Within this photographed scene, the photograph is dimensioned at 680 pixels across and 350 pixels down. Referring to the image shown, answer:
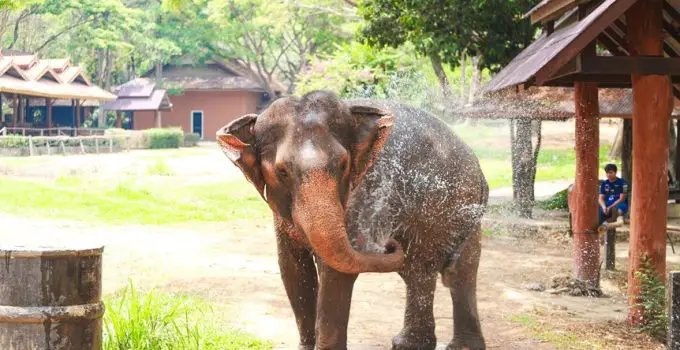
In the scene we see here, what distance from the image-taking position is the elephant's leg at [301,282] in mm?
6703

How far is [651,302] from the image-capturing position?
28.0 feet

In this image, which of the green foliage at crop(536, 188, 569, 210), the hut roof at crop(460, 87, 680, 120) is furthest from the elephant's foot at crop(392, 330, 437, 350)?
the green foliage at crop(536, 188, 569, 210)

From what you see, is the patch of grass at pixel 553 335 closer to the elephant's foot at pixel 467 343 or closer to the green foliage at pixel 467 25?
the elephant's foot at pixel 467 343

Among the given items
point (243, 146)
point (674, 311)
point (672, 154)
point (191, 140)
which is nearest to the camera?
point (674, 311)

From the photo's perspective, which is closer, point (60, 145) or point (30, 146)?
point (30, 146)

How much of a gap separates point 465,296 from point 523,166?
11.7 metres

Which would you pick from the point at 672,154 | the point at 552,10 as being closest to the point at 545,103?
the point at 552,10

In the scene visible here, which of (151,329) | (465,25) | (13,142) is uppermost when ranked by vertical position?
(465,25)

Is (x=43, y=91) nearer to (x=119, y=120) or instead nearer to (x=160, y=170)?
(x=119, y=120)

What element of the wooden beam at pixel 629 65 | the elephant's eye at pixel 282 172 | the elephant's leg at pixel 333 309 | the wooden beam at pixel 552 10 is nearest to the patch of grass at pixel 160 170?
the wooden beam at pixel 552 10

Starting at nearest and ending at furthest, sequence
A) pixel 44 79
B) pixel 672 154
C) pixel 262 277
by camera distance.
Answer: pixel 262 277
pixel 672 154
pixel 44 79

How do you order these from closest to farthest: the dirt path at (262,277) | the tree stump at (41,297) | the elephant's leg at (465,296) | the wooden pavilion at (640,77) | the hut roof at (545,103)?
the tree stump at (41,297) → the elephant's leg at (465,296) → the wooden pavilion at (640,77) → the dirt path at (262,277) → the hut roof at (545,103)

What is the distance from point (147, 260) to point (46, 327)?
8.94 metres

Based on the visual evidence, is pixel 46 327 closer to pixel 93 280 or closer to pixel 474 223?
pixel 93 280
